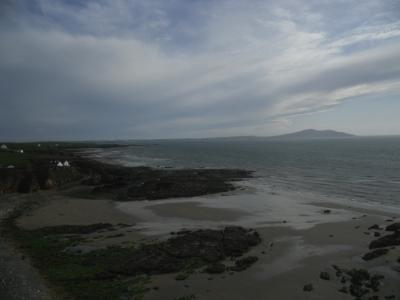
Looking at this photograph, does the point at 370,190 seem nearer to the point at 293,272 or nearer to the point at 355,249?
the point at 355,249

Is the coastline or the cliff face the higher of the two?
the cliff face

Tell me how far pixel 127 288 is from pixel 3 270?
20.7ft

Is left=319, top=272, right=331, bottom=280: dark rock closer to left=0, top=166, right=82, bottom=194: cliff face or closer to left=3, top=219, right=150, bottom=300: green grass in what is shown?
left=3, top=219, right=150, bottom=300: green grass

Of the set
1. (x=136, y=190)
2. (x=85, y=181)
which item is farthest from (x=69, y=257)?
(x=85, y=181)

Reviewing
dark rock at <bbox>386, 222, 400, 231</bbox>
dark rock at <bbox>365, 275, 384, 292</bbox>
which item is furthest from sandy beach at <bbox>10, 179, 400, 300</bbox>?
dark rock at <bbox>386, 222, 400, 231</bbox>

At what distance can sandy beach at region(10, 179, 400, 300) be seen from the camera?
1535 centimetres

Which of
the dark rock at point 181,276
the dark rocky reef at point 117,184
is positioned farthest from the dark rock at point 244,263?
the dark rocky reef at point 117,184

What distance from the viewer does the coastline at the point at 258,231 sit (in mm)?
15367

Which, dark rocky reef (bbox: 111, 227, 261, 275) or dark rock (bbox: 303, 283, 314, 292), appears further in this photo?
dark rocky reef (bbox: 111, 227, 261, 275)

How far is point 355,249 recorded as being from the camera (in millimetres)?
20625

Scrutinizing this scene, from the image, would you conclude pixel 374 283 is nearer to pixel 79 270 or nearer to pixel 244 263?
pixel 244 263

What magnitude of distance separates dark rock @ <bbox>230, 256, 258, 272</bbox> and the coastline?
0.89ft

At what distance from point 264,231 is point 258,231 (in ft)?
1.41

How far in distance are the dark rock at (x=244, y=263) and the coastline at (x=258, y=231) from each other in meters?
0.27
